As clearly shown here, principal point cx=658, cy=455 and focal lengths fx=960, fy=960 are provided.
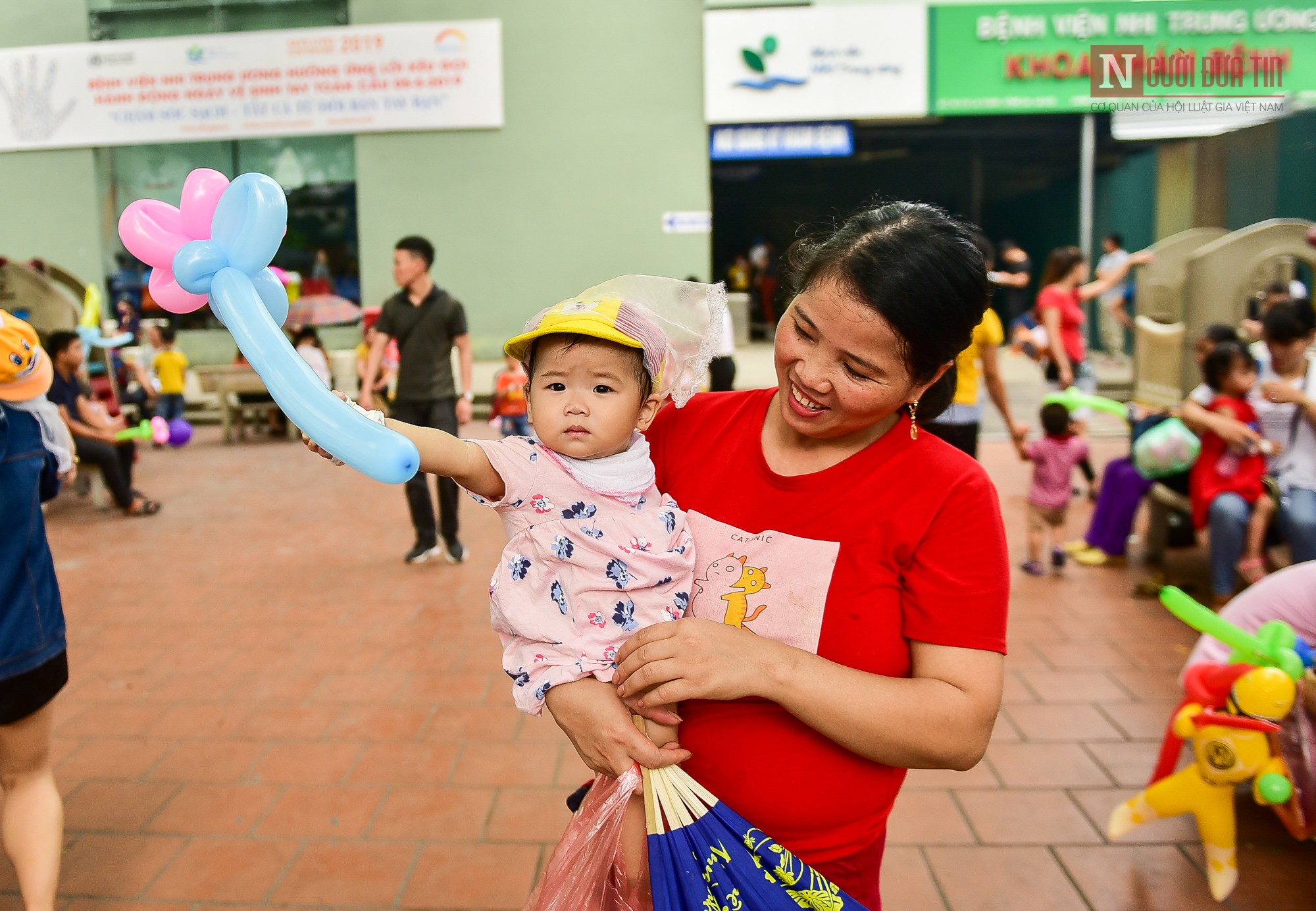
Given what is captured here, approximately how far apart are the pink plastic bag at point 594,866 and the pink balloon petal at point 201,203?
97cm

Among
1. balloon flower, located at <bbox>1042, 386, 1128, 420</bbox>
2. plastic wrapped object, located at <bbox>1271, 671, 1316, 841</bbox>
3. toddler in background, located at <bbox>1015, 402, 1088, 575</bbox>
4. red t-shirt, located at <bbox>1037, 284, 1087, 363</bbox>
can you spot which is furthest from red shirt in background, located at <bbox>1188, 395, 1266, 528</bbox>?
red t-shirt, located at <bbox>1037, 284, 1087, 363</bbox>

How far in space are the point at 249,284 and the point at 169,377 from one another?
10.4 meters

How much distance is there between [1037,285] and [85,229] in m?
15.7

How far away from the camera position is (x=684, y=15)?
492 inches

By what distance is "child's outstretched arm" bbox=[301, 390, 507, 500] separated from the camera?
1.33 meters

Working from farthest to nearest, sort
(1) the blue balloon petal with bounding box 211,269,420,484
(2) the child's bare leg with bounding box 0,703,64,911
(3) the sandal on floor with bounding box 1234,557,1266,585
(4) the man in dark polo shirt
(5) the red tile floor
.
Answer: (4) the man in dark polo shirt, (3) the sandal on floor with bounding box 1234,557,1266,585, (5) the red tile floor, (2) the child's bare leg with bounding box 0,703,64,911, (1) the blue balloon petal with bounding box 211,269,420,484

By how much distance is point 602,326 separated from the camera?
4.61 ft

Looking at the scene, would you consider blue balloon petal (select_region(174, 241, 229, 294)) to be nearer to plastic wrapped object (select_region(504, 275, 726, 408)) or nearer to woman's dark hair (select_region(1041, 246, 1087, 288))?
plastic wrapped object (select_region(504, 275, 726, 408))

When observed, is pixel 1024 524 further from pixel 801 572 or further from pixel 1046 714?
pixel 801 572

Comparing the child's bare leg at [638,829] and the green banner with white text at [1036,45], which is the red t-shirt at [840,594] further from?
the green banner with white text at [1036,45]

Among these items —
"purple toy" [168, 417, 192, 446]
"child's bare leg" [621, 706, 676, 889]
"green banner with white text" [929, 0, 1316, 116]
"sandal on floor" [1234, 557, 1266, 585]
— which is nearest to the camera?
"child's bare leg" [621, 706, 676, 889]

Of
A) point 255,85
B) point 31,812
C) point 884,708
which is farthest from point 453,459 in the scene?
point 255,85

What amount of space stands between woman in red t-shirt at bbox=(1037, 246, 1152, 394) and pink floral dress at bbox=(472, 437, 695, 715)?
6361 millimetres

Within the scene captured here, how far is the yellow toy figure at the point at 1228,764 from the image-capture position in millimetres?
2521
